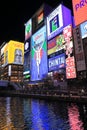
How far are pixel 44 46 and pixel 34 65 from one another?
18.6 metres

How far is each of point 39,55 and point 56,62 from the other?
25.1m

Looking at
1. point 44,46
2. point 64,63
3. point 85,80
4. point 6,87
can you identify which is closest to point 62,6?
point 44,46

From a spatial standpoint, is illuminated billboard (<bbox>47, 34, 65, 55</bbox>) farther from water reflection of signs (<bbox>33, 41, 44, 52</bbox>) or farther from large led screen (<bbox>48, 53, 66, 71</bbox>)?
water reflection of signs (<bbox>33, 41, 44, 52</bbox>)

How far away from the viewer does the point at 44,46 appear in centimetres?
13000

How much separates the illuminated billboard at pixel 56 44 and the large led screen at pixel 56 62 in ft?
14.7

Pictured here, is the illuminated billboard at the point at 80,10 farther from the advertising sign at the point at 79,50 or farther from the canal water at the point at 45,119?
the canal water at the point at 45,119

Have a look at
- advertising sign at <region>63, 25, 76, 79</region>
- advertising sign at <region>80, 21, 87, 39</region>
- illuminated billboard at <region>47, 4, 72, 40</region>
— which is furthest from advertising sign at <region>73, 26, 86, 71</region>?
illuminated billboard at <region>47, 4, 72, 40</region>

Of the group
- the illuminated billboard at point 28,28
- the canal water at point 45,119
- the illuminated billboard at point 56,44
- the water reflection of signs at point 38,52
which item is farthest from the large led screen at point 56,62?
the canal water at point 45,119

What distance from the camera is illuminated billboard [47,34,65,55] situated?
355 feet

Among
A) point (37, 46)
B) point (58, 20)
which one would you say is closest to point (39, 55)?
point (37, 46)

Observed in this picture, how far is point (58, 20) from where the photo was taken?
116438 millimetres

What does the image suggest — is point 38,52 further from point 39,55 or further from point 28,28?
point 28,28

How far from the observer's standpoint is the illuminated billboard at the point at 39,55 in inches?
5042

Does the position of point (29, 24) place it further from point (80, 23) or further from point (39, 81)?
point (80, 23)
